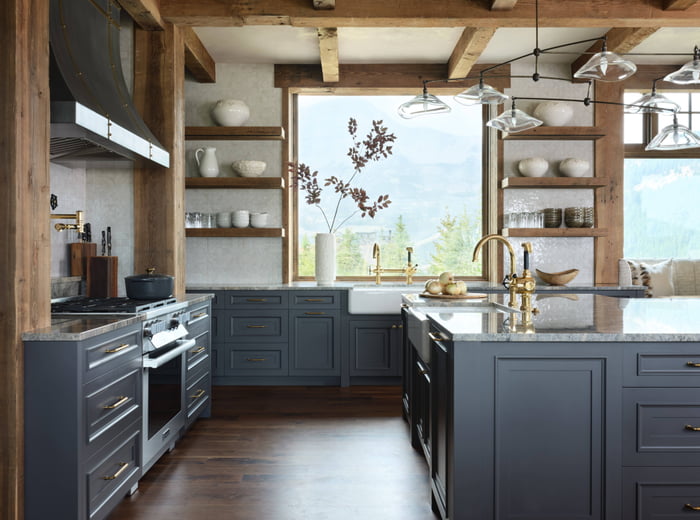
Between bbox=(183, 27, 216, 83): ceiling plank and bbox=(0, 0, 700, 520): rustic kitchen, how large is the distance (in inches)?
1.6

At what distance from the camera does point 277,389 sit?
15.3 ft

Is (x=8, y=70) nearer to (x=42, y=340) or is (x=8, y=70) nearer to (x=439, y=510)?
(x=42, y=340)

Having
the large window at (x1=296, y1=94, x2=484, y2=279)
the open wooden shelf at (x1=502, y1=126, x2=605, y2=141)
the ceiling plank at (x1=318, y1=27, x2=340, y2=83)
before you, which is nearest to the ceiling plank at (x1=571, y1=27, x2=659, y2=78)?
the open wooden shelf at (x1=502, y1=126, x2=605, y2=141)

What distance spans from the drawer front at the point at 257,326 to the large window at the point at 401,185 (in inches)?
33.9

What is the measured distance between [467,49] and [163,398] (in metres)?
3.40

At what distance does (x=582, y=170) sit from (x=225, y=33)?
11.0ft

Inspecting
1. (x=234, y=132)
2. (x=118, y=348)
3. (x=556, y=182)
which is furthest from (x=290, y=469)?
(x=556, y=182)

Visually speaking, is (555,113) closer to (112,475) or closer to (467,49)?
(467,49)

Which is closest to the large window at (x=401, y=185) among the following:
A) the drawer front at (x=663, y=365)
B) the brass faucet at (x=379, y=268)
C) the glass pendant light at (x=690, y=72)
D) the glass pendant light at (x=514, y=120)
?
the brass faucet at (x=379, y=268)

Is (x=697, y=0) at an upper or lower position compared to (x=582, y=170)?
upper

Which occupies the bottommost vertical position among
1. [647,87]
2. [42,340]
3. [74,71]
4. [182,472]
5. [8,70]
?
[182,472]

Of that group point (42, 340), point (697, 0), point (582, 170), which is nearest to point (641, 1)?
point (697, 0)

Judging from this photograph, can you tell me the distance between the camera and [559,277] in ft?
15.9

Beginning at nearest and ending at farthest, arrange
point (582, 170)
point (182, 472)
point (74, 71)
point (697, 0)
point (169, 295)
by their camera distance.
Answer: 1. point (74, 71)
2. point (182, 472)
3. point (169, 295)
4. point (697, 0)
5. point (582, 170)
